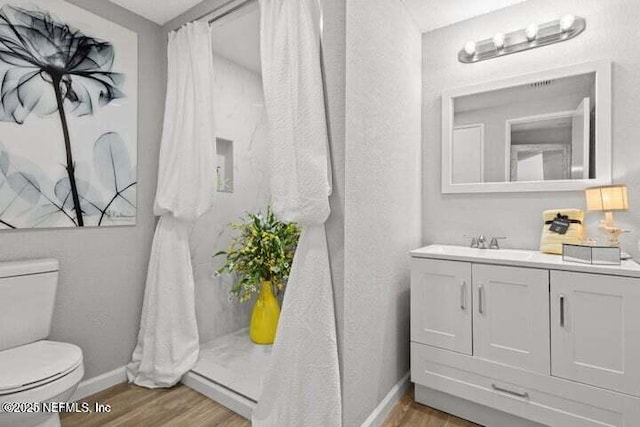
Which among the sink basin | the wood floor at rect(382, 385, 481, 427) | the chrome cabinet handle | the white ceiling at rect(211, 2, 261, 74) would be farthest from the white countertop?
the white ceiling at rect(211, 2, 261, 74)

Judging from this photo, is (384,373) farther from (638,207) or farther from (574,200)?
(638,207)

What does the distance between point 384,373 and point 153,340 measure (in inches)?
58.6

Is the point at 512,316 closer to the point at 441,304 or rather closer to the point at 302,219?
the point at 441,304

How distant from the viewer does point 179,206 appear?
6.96ft

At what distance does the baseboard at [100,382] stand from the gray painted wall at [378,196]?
1583 mm

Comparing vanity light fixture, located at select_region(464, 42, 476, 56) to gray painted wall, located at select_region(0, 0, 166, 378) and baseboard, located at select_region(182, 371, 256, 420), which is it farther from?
baseboard, located at select_region(182, 371, 256, 420)

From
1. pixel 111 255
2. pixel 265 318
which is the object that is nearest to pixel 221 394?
pixel 265 318

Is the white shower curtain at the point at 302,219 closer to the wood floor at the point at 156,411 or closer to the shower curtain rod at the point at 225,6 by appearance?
the wood floor at the point at 156,411

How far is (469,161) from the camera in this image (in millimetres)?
2221

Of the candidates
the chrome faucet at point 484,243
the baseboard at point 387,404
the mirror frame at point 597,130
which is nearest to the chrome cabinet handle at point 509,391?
the baseboard at point 387,404

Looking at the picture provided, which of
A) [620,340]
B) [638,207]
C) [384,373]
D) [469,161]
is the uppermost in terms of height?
[469,161]

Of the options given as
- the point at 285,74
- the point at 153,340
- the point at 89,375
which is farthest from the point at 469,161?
the point at 89,375

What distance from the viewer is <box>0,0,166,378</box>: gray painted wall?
6.22 ft

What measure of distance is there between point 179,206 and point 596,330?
2.33 meters
